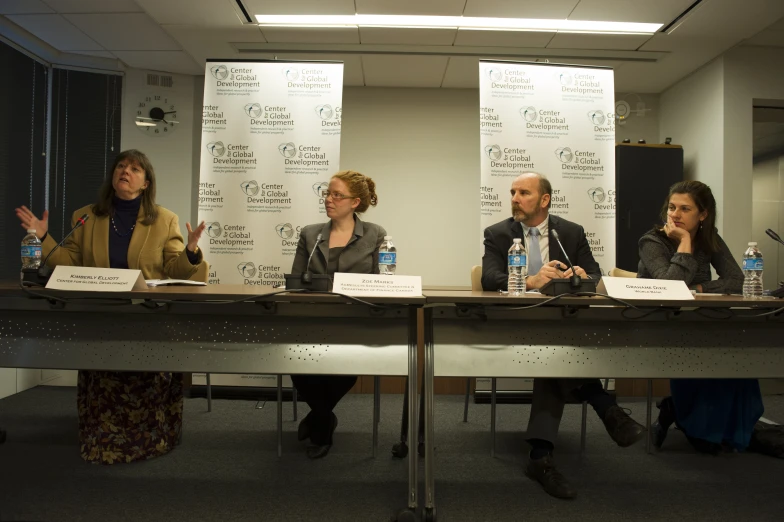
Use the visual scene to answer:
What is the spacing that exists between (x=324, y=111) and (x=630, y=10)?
2023mm

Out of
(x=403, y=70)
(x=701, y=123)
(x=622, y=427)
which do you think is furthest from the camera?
(x=403, y=70)

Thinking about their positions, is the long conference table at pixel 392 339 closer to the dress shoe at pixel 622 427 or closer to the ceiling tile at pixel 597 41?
the dress shoe at pixel 622 427

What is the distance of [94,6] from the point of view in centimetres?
335

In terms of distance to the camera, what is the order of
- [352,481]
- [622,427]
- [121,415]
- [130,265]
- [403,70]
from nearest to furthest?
[622,427]
[352,481]
[121,415]
[130,265]
[403,70]

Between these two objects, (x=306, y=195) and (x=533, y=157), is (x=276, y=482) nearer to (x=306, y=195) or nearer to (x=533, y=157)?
(x=306, y=195)

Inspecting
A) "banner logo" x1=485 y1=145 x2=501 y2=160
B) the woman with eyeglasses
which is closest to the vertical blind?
the woman with eyeglasses

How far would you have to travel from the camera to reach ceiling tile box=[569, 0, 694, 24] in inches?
126

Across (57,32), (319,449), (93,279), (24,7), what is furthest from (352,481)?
(57,32)

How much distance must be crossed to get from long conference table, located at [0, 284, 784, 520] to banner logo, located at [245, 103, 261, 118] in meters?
2.05

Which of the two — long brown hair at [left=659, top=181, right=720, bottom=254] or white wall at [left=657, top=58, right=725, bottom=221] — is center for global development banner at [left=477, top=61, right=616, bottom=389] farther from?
white wall at [left=657, top=58, right=725, bottom=221]

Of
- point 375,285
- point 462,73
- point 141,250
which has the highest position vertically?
point 462,73

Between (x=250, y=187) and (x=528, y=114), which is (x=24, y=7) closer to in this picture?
(x=250, y=187)

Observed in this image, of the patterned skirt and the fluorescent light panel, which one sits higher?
the fluorescent light panel

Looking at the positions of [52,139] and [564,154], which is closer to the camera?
[564,154]
